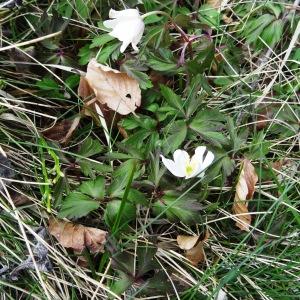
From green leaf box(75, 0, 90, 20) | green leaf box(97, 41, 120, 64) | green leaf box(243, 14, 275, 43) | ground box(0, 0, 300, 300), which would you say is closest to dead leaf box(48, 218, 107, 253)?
Answer: ground box(0, 0, 300, 300)

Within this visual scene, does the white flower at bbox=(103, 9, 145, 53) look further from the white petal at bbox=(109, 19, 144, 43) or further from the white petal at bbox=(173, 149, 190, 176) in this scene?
the white petal at bbox=(173, 149, 190, 176)

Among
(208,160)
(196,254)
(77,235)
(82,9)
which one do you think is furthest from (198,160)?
(82,9)

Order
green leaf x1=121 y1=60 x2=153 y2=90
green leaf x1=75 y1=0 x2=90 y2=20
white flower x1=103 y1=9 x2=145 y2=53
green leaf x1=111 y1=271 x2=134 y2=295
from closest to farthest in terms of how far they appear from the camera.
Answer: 1. green leaf x1=111 y1=271 x2=134 y2=295
2. white flower x1=103 y1=9 x2=145 y2=53
3. green leaf x1=121 y1=60 x2=153 y2=90
4. green leaf x1=75 y1=0 x2=90 y2=20

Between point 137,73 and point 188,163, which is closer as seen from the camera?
point 188,163

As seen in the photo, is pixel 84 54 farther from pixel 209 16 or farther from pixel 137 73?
pixel 209 16

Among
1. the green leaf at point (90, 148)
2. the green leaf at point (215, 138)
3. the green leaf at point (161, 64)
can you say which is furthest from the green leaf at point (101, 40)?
the green leaf at point (215, 138)

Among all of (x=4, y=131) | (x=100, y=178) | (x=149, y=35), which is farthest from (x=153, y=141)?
(x=4, y=131)

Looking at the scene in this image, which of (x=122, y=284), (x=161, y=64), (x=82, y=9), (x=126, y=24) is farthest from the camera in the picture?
(x=82, y=9)
